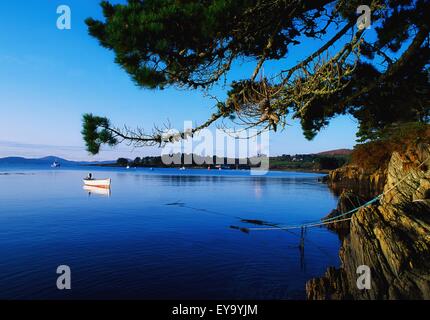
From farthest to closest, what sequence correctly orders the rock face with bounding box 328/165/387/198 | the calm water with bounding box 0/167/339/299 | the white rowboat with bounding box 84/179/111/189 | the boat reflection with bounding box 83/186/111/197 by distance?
the rock face with bounding box 328/165/387/198 → the white rowboat with bounding box 84/179/111/189 → the boat reflection with bounding box 83/186/111/197 → the calm water with bounding box 0/167/339/299

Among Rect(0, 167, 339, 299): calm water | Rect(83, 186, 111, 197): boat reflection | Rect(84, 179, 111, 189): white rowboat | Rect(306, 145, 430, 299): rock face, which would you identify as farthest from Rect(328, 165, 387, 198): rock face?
Rect(306, 145, 430, 299): rock face

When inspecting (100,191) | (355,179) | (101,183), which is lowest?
(100,191)

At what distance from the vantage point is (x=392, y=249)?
20.8 feet

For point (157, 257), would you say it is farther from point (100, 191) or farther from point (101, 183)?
point (101, 183)

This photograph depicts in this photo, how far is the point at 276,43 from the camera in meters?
8.66

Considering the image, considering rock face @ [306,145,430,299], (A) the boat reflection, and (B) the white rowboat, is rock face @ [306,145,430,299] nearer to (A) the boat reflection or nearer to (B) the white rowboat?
(A) the boat reflection

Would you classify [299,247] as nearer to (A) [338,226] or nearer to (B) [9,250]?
(A) [338,226]

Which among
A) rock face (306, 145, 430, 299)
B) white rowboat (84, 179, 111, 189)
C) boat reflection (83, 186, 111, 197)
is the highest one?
rock face (306, 145, 430, 299)

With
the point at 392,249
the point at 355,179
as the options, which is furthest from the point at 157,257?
the point at 355,179

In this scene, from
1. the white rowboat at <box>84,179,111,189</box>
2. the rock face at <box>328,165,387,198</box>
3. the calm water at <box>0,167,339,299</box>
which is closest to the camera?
the calm water at <box>0,167,339,299</box>

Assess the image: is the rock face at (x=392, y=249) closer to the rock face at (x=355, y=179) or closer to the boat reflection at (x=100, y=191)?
the rock face at (x=355, y=179)

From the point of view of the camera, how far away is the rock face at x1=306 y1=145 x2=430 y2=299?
227 inches

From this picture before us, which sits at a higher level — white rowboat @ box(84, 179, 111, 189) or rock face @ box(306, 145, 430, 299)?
rock face @ box(306, 145, 430, 299)

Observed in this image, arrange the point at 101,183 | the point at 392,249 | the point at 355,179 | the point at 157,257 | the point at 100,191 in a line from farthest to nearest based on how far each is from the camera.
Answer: the point at 355,179 → the point at 101,183 → the point at 100,191 → the point at 157,257 → the point at 392,249
